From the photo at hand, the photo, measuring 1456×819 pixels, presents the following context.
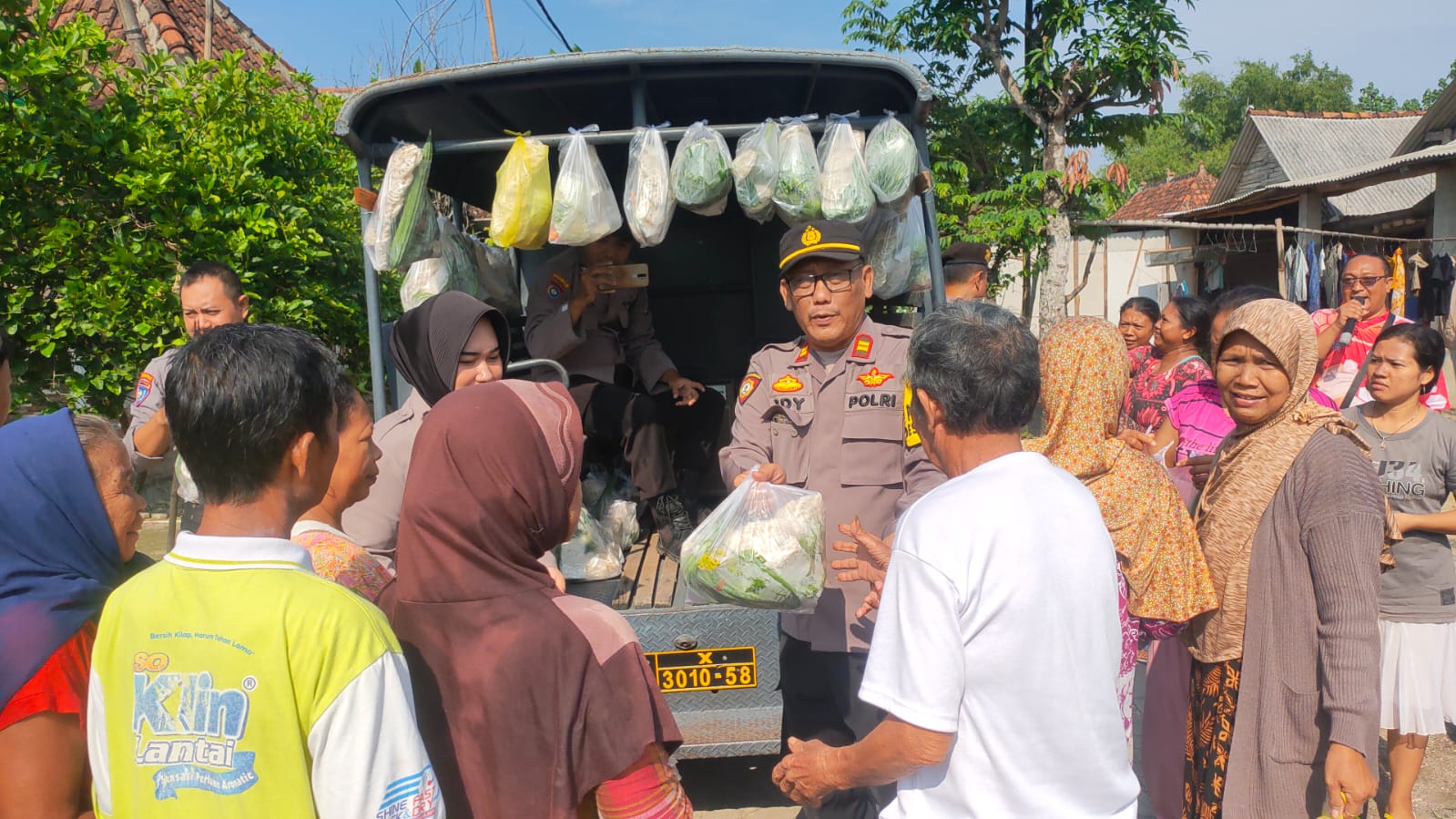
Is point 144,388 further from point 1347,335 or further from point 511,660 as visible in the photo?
point 1347,335

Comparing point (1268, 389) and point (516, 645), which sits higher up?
point (1268, 389)

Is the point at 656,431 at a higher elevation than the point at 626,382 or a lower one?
lower

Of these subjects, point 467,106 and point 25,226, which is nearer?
point 467,106

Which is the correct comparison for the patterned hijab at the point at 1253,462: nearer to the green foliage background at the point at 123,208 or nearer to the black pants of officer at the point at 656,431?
the black pants of officer at the point at 656,431

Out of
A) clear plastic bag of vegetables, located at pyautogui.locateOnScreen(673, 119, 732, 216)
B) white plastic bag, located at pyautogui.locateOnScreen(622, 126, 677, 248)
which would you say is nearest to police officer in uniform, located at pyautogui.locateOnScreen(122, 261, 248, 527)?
white plastic bag, located at pyautogui.locateOnScreen(622, 126, 677, 248)

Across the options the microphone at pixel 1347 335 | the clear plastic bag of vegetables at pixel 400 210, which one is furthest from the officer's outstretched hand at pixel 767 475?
the microphone at pixel 1347 335

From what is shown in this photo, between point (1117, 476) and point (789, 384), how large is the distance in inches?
39.3

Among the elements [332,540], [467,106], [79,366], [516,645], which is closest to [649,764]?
[516,645]

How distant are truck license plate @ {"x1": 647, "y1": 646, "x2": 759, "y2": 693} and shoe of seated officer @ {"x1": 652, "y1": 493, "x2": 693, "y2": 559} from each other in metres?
0.63

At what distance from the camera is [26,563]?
1471mm

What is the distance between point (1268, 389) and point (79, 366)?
19.5 ft

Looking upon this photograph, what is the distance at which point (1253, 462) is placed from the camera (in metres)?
2.21

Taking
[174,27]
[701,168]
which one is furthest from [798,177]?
[174,27]

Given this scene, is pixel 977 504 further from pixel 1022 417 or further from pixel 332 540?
pixel 332 540
